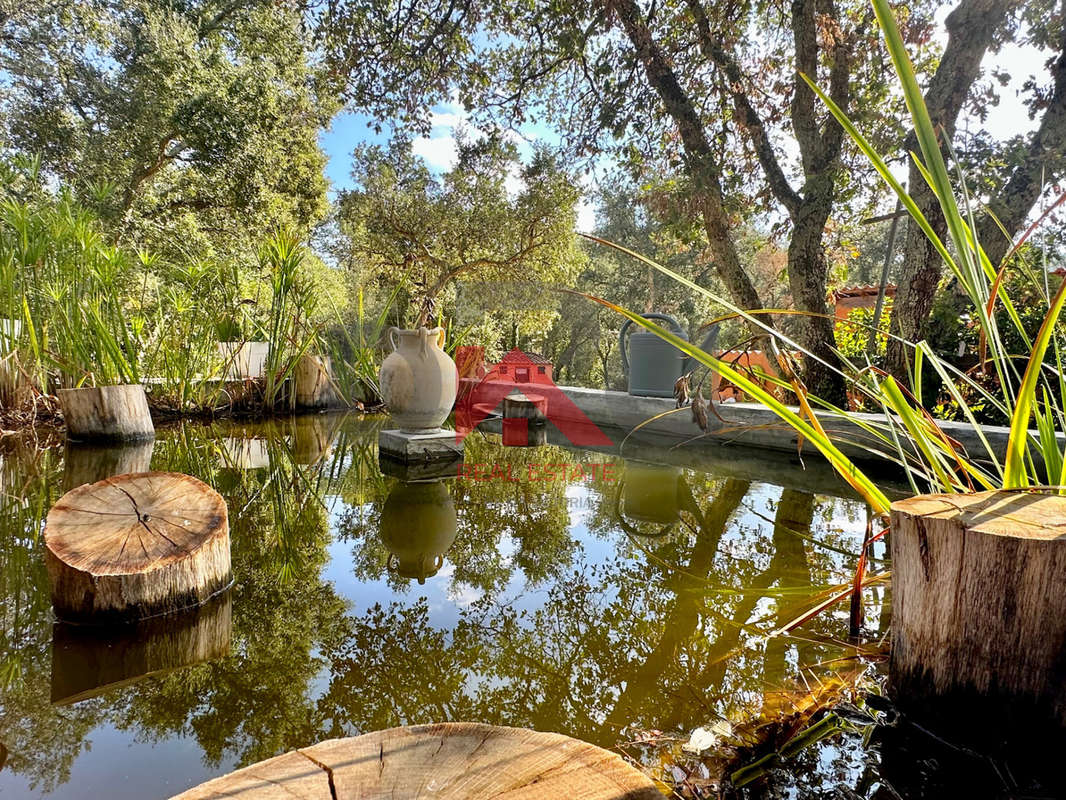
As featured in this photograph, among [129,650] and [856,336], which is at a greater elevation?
[856,336]

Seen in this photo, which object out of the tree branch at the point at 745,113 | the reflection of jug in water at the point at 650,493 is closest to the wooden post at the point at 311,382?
the reflection of jug in water at the point at 650,493

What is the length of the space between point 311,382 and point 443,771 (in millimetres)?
6283

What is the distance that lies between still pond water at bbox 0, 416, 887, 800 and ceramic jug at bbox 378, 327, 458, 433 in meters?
1.03

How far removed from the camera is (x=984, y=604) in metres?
0.97

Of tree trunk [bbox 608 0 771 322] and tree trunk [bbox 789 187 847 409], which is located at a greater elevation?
tree trunk [bbox 608 0 771 322]

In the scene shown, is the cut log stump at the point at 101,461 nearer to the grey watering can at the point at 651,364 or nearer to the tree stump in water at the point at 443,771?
the tree stump in water at the point at 443,771

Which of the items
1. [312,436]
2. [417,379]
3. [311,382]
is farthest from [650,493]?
[311,382]

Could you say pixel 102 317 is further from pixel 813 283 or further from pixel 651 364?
pixel 813 283

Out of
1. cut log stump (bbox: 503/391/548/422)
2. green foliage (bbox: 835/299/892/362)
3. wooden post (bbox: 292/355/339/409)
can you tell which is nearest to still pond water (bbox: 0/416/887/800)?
cut log stump (bbox: 503/391/548/422)

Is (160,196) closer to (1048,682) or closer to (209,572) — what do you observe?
(209,572)

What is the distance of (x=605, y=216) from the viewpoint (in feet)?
54.9

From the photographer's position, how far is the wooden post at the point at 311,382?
6.30 meters

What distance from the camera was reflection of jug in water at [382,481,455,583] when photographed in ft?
6.51

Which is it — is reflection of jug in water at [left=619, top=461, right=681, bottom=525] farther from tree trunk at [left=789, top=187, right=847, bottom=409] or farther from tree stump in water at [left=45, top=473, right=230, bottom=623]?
tree trunk at [left=789, top=187, right=847, bottom=409]
